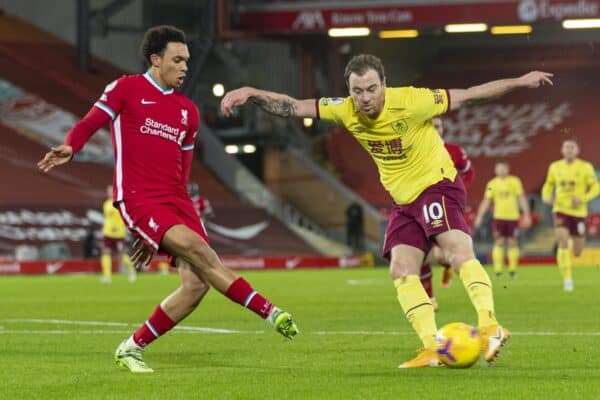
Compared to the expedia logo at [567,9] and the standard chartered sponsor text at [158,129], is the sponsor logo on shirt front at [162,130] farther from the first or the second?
the expedia logo at [567,9]

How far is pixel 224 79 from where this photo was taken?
1863 inches

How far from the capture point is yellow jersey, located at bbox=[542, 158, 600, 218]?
21219mm

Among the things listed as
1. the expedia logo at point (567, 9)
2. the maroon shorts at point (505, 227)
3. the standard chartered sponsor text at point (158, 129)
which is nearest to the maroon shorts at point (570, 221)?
the maroon shorts at point (505, 227)

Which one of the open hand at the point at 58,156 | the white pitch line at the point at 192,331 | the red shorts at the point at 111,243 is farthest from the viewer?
the red shorts at the point at 111,243

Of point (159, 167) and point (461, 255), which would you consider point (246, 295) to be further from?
point (461, 255)

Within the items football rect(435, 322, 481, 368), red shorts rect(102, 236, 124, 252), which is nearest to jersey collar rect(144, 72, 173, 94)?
football rect(435, 322, 481, 368)

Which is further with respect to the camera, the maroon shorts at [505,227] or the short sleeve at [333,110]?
the maroon shorts at [505,227]

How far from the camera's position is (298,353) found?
10602 mm

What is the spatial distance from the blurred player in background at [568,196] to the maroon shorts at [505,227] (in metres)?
7.16

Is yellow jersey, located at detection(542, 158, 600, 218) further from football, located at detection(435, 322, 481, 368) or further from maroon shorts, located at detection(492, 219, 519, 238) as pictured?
football, located at detection(435, 322, 481, 368)

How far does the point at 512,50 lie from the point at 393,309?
103 feet

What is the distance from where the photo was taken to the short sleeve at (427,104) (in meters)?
9.44

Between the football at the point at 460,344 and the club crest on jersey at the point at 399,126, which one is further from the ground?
the club crest on jersey at the point at 399,126

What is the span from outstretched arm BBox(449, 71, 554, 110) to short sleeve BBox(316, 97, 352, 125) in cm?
75
